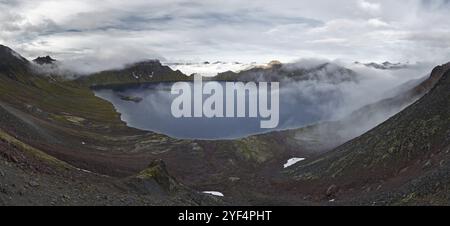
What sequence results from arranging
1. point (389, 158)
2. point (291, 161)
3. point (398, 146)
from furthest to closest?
point (291, 161)
point (398, 146)
point (389, 158)

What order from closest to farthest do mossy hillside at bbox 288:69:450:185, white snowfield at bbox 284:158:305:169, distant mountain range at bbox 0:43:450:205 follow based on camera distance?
distant mountain range at bbox 0:43:450:205 < mossy hillside at bbox 288:69:450:185 < white snowfield at bbox 284:158:305:169

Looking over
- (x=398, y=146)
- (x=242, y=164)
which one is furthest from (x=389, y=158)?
(x=242, y=164)

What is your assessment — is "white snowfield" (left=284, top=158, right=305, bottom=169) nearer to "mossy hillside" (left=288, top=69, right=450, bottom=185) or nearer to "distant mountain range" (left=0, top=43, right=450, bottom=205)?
"distant mountain range" (left=0, top=43, right=450, bottom=205)

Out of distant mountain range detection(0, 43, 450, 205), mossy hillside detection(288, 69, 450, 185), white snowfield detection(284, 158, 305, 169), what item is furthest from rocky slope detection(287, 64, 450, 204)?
white snowfield detection(284, 158, 305, 169)

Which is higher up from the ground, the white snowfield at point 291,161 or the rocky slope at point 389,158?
the rocky slope at point 389,158

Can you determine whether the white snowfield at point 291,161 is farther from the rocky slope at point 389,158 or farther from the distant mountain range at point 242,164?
the rocky slope at point 389,158

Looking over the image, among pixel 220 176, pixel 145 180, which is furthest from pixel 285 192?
pixel 145 180

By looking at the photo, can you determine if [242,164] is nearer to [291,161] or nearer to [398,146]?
[291,161]

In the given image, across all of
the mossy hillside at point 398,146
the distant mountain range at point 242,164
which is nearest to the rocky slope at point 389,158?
the mossy hillside at point 398,146
